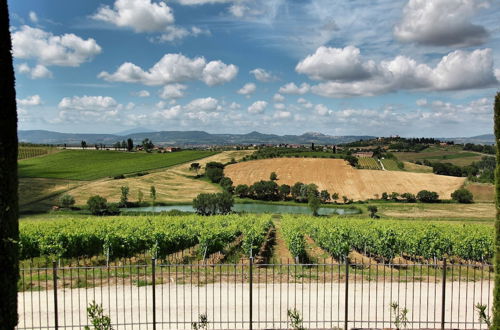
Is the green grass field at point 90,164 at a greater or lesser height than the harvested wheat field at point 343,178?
greater

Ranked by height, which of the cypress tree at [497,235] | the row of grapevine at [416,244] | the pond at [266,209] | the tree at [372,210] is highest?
the cypress tree at [497,235]

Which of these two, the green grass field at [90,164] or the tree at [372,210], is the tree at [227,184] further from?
the tree at [372,210]

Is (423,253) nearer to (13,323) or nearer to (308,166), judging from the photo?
(13,323)

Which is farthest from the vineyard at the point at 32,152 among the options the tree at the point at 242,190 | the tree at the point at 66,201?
the tree at the point at 242,190

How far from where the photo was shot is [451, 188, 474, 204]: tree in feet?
264

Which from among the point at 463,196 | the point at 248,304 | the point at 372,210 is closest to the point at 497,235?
the point at 248,304

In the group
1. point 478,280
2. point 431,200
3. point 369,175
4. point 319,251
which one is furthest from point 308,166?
point 478,280

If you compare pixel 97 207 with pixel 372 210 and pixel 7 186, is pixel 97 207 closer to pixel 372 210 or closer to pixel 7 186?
pixel 372 210

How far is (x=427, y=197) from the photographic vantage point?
83125 mm

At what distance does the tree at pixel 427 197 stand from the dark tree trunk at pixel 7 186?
8825 centimetres

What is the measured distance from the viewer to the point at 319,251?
28219 mm

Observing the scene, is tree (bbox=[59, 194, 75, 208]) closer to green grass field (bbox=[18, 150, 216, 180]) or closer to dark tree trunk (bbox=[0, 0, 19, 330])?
green grass field (bbox=[18, 150, 216, 180])

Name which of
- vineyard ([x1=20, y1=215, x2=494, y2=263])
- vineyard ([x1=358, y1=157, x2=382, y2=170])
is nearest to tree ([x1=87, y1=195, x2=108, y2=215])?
vineyard ([x1=20, y1=215, x2=494, y2=263])

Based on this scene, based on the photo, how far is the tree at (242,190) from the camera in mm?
90250
